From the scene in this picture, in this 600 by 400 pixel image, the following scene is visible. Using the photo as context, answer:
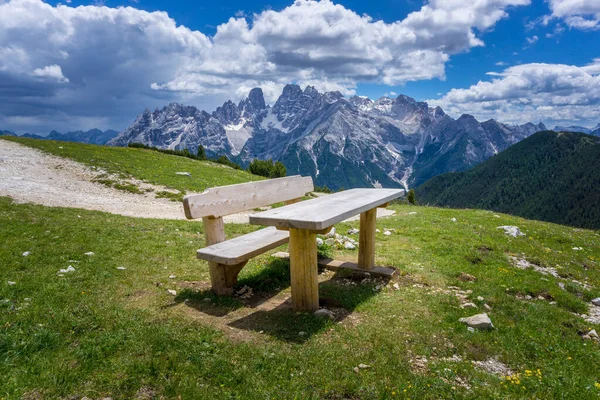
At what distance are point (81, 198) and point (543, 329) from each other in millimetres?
19769

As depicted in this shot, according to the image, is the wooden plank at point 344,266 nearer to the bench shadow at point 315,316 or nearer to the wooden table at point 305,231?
the bench shadow at point 315,316

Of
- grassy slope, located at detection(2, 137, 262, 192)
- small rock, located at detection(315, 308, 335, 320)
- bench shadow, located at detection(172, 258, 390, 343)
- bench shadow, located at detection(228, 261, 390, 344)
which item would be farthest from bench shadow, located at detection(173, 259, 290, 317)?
grassy slope, located at detection(2, 137, 262, 192)

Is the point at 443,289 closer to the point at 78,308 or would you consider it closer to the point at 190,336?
the point at 190,336

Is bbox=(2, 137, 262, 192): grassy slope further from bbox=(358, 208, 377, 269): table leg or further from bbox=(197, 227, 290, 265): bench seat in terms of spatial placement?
bbox=(358, 208, 377, 269): table leg

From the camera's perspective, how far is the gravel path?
1727cm

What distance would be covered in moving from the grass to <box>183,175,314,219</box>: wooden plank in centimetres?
165

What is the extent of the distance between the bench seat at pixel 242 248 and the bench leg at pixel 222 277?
32 cm

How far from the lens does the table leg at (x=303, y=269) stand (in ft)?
22.1

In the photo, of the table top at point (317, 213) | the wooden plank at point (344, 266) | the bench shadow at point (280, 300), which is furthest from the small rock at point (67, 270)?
the wooden plank at point (344, 266)

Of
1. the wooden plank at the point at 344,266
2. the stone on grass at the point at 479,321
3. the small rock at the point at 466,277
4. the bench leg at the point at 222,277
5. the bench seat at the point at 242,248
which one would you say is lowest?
the small rock at the point at 466,277

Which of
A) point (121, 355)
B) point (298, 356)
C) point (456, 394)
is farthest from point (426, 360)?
point (121, 355)

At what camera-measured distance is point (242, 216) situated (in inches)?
704

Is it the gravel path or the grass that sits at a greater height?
the gravel path

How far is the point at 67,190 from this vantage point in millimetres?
20516
